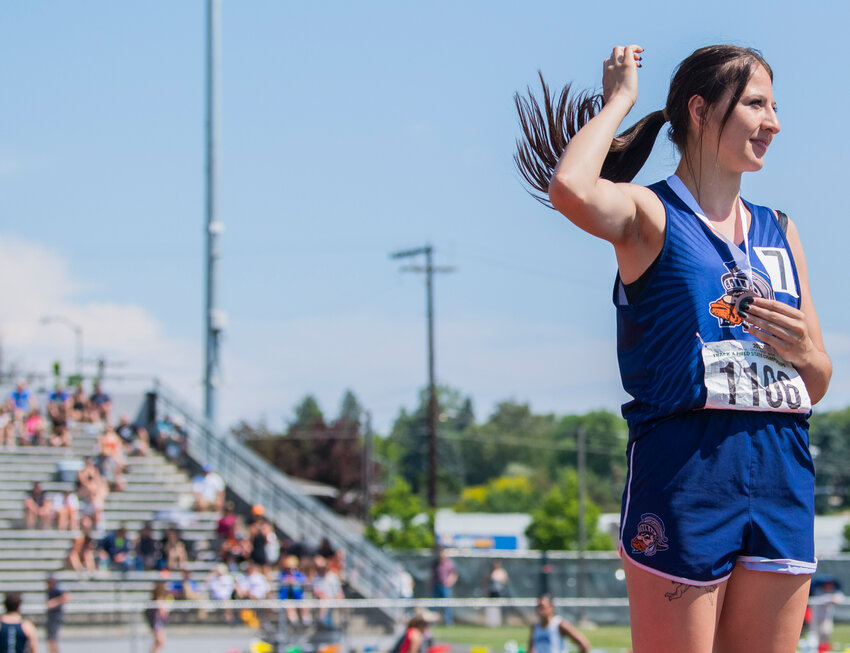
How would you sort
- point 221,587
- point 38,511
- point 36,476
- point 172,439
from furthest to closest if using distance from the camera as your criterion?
point 172,439
point 36,476
point 38,511
point 221,587

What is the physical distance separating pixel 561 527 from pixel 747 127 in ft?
178

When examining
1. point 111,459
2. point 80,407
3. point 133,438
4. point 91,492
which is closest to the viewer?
point 91,492

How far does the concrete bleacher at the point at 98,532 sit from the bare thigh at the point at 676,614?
15.9m

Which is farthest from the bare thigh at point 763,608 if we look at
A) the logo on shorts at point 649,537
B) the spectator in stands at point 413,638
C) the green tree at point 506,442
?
the green tree at point 506,442

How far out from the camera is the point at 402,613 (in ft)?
49.4

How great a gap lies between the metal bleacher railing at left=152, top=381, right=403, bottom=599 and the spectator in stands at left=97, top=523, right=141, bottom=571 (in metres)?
3.51

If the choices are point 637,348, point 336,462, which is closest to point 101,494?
point 637,348

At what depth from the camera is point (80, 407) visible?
24.5 m

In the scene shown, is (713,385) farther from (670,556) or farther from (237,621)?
(237,621)

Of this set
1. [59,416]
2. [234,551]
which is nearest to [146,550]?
[234,551]

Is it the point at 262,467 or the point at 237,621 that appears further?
the point at 262,467

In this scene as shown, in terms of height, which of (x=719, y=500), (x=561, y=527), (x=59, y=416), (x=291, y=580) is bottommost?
(x=561, y=527)

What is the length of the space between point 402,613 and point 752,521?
13.0 metres

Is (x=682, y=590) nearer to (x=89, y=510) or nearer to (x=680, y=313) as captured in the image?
(x=680, y=313)
